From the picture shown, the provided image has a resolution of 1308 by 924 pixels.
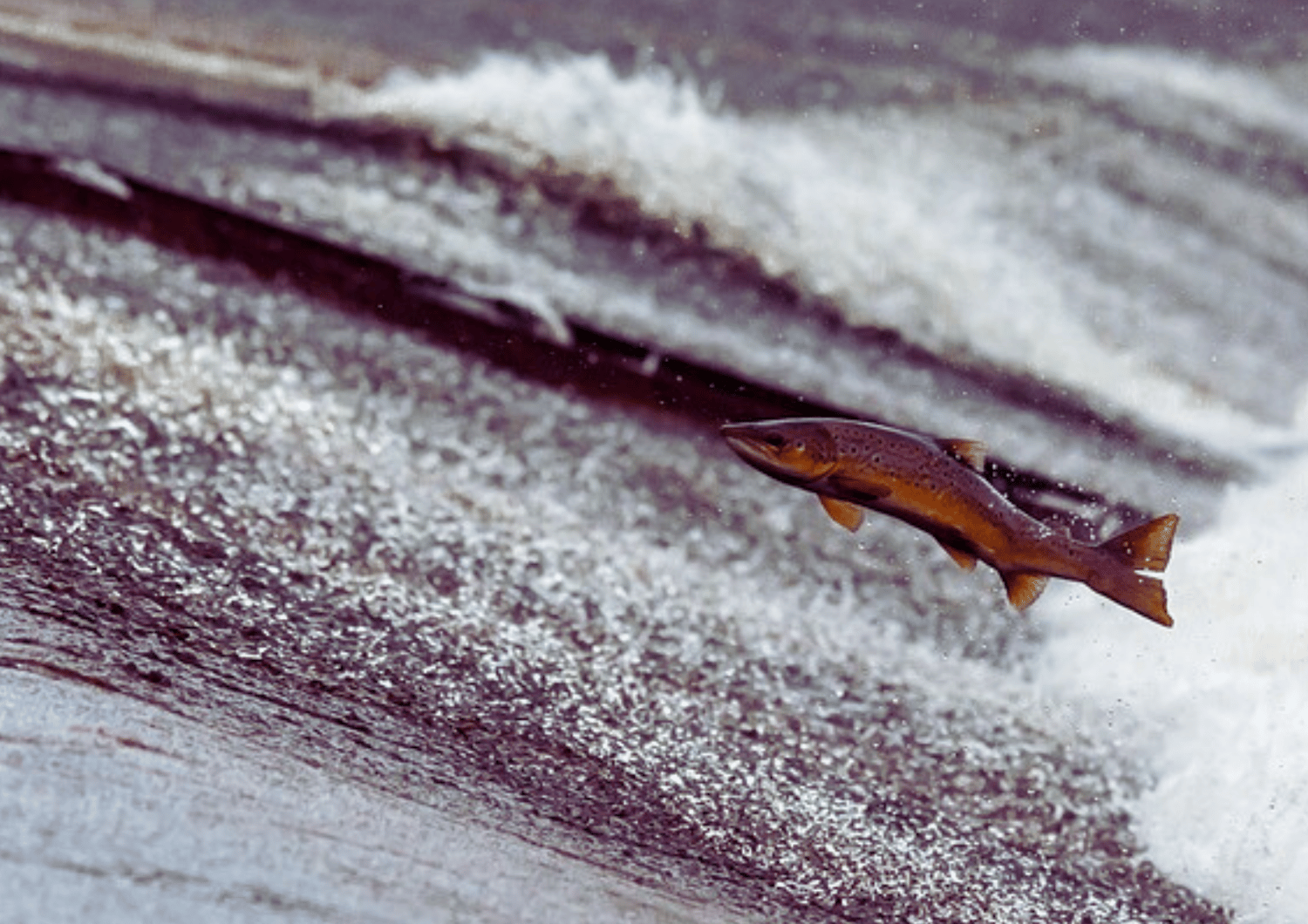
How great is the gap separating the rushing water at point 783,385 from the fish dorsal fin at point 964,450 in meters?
0.16

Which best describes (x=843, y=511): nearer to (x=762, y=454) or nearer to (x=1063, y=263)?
(x=762, y=454)

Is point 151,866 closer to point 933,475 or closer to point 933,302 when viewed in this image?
point 933,475

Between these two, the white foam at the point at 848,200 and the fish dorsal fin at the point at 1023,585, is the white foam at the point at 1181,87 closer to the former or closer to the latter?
the white foam at the point at 848,200

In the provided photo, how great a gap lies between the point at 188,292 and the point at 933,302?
29 cm

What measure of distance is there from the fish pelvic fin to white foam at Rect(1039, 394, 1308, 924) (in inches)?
5.7

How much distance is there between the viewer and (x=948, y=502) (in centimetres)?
40

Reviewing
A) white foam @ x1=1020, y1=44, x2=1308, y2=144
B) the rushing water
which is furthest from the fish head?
white foam @ x1=1020, y1=44, x2=1308, y2=144

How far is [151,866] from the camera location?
41 centimetres

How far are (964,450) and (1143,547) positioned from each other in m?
0.05

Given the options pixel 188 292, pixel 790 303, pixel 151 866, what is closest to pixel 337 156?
pixel 188 292

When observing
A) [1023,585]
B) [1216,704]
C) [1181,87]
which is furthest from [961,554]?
[1181,87]

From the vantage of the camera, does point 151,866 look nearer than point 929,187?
Yes

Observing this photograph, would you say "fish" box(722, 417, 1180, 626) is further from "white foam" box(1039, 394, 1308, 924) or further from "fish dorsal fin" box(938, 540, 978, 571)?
"white foam" box(1039, 394, 1308, 924)

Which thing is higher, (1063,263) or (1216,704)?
(1063,263)
